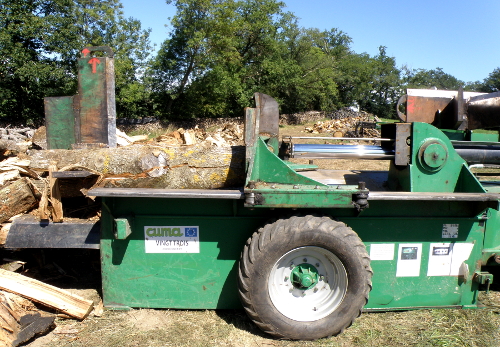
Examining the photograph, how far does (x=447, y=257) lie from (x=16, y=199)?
4302 millimetres

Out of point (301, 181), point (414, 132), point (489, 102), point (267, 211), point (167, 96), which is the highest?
point (167, 96)

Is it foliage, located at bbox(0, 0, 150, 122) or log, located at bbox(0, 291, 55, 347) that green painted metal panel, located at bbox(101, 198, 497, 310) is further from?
foliage, located at bbox(0, 0, 150, 122)

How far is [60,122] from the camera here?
458 centimetres

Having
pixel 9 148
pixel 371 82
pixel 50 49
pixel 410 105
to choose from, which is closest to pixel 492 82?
pixel 371 82

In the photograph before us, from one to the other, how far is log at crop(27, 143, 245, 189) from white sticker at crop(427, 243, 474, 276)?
2.00 m

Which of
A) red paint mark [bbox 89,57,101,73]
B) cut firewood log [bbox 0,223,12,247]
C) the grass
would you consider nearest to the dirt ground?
the grass

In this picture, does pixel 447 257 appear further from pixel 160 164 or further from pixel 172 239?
pixel 160 164

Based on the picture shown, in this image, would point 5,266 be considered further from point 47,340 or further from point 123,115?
point 123,115

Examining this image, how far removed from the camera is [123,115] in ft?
96.2

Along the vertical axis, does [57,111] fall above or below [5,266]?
above

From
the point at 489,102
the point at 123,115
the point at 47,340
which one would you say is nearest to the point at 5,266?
the point at 47,340

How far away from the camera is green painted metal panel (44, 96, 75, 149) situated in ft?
15.0

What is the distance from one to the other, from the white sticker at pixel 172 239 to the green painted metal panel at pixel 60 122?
6.09ft

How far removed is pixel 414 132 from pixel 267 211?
1.63 metres
